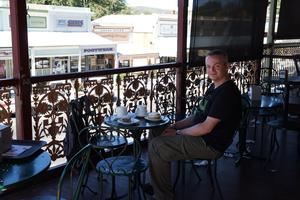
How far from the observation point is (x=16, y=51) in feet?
11.0

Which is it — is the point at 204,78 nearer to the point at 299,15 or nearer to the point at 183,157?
the point at 183,157

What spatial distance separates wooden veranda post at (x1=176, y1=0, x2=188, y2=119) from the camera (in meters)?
4.95

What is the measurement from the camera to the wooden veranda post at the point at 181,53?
16.2ft

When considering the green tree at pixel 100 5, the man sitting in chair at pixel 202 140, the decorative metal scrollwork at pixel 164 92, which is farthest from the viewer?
the green tree at pixel 100 5

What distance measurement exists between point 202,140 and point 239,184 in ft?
3.24

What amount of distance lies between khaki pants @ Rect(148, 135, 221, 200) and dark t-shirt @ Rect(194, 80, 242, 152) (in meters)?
0.07

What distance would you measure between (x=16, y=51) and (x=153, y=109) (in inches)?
84.0

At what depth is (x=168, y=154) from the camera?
296cm

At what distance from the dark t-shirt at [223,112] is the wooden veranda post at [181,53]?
198 cm

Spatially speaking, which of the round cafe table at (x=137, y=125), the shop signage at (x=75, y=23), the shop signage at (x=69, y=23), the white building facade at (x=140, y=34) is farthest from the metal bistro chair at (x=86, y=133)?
the white building facade at (x=140, y=34)

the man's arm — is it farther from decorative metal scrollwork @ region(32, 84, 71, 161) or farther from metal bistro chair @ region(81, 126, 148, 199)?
decorative metal scrollwork @ region(32, 84, 71, 161)

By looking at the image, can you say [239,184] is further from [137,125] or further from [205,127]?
[137,125]

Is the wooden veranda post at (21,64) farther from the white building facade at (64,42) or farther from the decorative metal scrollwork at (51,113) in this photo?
the white building facade at (64,42)

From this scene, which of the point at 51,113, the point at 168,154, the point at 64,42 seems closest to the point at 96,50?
the point at 64,42
